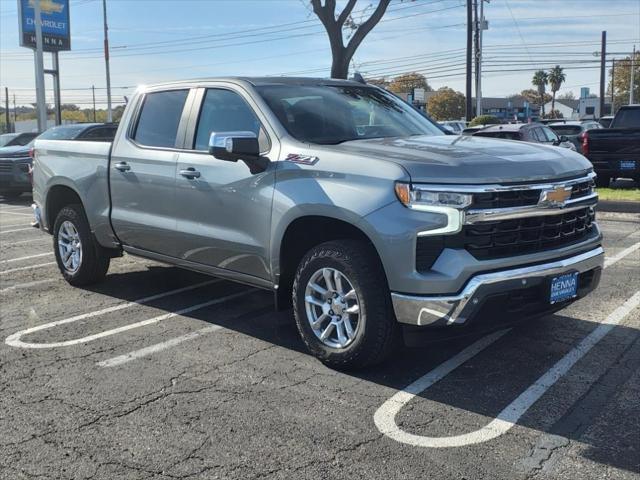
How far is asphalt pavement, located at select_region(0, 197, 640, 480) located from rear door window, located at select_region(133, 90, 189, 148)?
1.51m

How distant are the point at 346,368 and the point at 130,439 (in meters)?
1.47

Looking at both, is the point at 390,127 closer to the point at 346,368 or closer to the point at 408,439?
the point at 346,368

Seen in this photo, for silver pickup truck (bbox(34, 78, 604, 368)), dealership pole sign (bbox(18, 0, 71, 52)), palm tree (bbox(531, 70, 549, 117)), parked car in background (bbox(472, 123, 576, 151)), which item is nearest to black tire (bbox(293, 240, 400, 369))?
silver pickup truck (bbox(34, 78, 604, 368))

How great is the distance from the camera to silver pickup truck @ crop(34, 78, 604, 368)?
4043mm

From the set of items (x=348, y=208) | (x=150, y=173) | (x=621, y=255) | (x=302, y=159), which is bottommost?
(x=621, y=255)

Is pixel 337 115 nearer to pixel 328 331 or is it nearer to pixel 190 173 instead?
pixel 190 173

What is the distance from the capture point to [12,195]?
17.9m

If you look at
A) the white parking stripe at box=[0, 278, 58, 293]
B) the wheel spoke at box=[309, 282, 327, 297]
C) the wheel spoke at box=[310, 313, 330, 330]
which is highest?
the wheel spoke at box=[309, 282, 327, 297]

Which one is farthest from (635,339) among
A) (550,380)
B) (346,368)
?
(346,368)

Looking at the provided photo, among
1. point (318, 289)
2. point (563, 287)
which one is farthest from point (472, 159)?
point (318, 289)

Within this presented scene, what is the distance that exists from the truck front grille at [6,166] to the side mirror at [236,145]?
513 inches

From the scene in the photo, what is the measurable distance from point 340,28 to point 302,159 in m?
15.0

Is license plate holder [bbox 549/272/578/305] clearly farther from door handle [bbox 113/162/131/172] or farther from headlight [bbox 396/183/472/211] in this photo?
door handle [bbox 113/162/131/172]

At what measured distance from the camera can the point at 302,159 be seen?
15.3 ft
